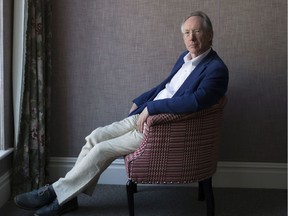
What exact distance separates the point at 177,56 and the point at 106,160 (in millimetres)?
971

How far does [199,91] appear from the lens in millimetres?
1915

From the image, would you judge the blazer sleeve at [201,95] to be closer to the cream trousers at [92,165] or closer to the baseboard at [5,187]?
the cream trousers at [92,165]

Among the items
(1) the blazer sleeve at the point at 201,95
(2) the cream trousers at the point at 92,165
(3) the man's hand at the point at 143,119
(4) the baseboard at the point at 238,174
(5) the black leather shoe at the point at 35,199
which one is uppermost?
(1) the blazer sleeve at the point at 201,95

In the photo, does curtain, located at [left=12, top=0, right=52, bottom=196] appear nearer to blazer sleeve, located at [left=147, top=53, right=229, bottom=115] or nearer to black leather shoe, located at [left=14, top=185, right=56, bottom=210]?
black leather shoe, located at [left=14, top=185, right=56, bottom=210]

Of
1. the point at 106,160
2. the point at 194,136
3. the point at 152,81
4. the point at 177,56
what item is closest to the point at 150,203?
the point at 106,160

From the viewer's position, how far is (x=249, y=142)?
271 centimetres

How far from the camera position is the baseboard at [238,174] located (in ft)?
8.88

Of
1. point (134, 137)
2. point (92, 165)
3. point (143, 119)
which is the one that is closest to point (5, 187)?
point (92, 165)

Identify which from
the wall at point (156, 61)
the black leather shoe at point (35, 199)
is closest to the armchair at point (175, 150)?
the black leather shoe at point (35, 199)

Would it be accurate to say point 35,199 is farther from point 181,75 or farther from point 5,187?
point 181,75

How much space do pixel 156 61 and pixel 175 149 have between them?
883 mm

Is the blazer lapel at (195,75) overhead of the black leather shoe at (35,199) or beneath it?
overhead

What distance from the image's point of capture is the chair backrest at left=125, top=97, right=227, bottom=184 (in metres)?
1.93

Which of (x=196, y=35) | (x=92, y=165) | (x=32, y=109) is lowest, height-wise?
(x=92, y=165)
